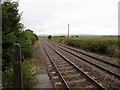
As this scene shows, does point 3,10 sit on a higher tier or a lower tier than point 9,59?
higher

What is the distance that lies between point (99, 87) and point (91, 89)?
0.40m

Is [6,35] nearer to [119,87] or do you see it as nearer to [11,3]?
[11,3]

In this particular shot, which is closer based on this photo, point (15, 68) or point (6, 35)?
point (15, 68)

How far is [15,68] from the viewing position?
3568 millimetres

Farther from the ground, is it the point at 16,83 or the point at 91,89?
the point at 16,83

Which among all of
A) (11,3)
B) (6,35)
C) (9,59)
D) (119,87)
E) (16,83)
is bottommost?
(119,87)

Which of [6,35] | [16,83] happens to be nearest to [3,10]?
[6,35]

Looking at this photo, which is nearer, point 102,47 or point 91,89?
point 91,89

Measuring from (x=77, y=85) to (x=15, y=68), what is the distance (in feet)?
11.0

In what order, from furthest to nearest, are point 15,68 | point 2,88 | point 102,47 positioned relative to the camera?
point 102,47, point 2,88, point 15,68

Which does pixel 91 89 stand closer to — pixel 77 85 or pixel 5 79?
pixel 77 85

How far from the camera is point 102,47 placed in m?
17.1

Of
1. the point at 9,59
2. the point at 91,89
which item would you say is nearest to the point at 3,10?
the point at 9,59

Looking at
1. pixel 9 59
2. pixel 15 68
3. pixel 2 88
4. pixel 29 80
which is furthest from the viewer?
pixel 9 59
